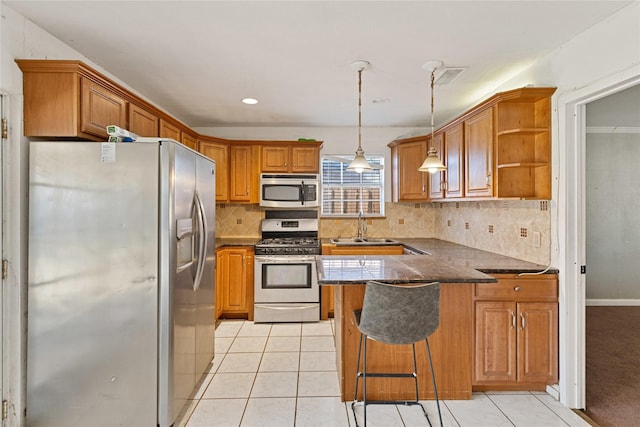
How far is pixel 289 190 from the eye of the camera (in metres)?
4.00

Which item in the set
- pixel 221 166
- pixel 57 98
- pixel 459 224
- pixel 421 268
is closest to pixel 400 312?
pixel 421 268

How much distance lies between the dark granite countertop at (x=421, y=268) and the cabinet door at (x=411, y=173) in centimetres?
114

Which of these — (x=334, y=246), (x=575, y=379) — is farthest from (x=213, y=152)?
(x=575, y=379)

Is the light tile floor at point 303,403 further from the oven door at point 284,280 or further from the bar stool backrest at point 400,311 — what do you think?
the oven door at point 284,280

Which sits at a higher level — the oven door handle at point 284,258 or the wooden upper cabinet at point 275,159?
the wooden upper cabinet at point 275,159

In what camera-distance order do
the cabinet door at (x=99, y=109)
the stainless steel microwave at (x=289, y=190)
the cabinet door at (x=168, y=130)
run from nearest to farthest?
the cabinet door at (x=99, y=109), the cabinet door at (x=168, y=130), the stainless steel microwave at (x=289, y=190)

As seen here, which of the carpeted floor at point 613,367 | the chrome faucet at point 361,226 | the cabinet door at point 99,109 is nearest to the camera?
the cabinet door at point 99,109

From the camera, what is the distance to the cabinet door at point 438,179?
3.43 m

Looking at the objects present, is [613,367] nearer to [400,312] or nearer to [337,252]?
[400,312]

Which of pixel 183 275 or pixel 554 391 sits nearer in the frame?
pixel 183 275

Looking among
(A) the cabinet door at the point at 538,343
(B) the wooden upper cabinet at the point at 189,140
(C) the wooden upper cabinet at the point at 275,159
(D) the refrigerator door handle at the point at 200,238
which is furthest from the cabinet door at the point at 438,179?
(B) the wooden upper cabinet at the point at 189,140

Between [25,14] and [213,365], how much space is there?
8.97 feet

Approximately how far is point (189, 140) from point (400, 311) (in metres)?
3.01

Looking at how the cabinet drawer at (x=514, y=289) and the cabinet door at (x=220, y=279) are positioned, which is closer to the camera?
the cabinet drawer at (x=514, y=289)
